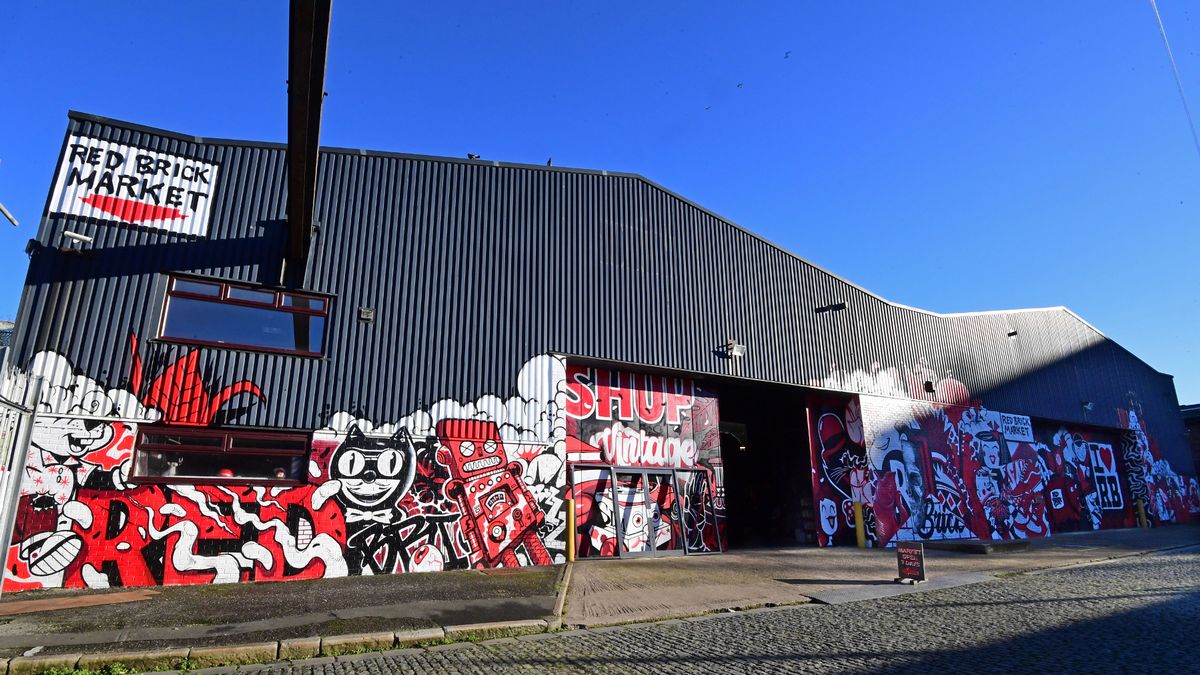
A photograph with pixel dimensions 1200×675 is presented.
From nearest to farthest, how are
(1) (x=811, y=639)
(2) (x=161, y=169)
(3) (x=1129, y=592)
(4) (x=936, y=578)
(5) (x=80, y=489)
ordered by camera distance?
(1) (x=811, y=639) → (3) (x=1129, y=592) → (5) (x=80, y=489) → (4) (x=936, y=578) → (2) (x=161, y=169)

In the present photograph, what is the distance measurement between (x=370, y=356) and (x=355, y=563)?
380cm

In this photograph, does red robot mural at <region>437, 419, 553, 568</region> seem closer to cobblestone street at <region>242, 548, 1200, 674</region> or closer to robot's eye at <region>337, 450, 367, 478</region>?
robot's eye at <region>337, 450, 367, 478</region>

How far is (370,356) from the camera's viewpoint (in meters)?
12.4

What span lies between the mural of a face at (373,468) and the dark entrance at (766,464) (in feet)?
28.3

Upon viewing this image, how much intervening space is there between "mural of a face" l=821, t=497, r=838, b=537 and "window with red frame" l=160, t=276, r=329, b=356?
13.4 meters

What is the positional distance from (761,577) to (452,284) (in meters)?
8.35

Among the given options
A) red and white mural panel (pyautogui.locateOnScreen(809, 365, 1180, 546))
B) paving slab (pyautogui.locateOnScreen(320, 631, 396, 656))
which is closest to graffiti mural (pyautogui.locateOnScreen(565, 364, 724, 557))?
red and white mural panel (pyautogui.locateOnScreen(809, 365, 1180, 546))

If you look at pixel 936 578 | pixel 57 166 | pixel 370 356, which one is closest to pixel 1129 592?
pixel 936 578

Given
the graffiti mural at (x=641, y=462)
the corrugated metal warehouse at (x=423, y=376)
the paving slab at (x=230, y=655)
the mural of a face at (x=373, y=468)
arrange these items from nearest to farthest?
the paving slab at (x=230, y=655) < the corrugated metal warehouse at (x=423, y=376) < the mural of a face at (x=373, y=468) < the graffiti mural at (x=641, y=462)

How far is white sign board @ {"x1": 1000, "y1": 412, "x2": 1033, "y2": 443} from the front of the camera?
73.3ft

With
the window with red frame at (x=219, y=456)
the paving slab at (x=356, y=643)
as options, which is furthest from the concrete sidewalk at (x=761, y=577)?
the window with red frame at (x=219, y=456)

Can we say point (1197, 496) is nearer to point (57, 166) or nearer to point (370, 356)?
point (370, 356)

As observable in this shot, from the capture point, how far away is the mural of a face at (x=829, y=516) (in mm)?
17359

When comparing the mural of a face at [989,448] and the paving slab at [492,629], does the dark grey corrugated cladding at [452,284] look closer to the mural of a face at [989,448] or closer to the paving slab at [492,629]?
the mural of a face at [989,448]
